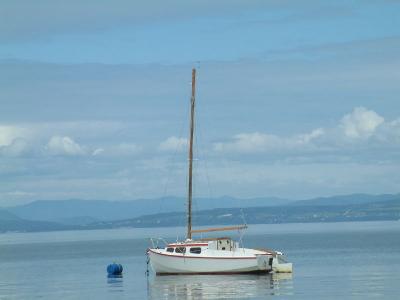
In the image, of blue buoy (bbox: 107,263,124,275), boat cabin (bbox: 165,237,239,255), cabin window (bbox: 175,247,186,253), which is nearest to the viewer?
boat cabin (bbox: 165,237,239,255)

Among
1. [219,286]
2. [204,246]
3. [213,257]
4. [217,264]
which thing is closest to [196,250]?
[204,246]

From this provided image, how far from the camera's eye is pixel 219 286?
3410 inches

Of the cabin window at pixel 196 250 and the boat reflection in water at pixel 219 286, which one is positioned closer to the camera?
the boat reflection in water at pixel 219 286

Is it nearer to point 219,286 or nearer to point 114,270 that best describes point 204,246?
point 219,286

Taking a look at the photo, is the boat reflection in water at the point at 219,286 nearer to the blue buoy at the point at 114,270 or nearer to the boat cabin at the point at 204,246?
the boat cabin at the point at 204,246

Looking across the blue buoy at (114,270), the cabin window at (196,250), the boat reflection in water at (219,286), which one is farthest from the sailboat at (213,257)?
the blue buoy at (114,270)

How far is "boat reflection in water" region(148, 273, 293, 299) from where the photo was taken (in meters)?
80.2

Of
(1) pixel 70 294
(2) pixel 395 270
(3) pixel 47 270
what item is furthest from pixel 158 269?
(3) pixel 47 270

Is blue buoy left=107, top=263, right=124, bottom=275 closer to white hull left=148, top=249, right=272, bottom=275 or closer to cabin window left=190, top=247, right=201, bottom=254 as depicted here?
white hull left=148, top=249, right=272, bottom=275

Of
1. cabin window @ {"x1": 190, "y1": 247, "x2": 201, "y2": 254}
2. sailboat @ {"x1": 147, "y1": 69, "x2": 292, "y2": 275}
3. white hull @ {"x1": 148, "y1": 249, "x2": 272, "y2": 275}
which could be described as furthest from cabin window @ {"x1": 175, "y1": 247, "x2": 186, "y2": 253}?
cabin window @ {"x1": 190, "y1": 247, "x2": 201, "y2": 254}

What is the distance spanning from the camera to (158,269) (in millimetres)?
100562

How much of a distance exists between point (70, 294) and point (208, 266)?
14559 millimetres

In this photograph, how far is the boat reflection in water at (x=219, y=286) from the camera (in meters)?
80.2

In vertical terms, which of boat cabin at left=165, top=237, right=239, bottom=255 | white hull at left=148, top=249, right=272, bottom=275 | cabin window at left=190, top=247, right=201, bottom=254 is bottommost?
white hull at left=148, top=249, right=272, bottom=275
